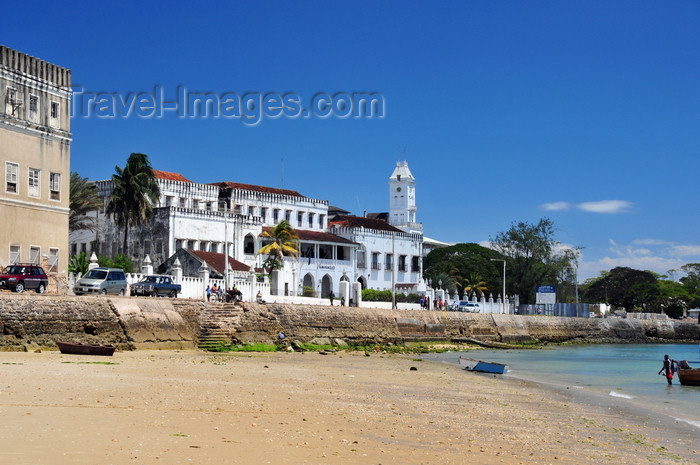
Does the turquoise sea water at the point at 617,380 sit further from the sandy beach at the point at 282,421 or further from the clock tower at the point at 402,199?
the clock tower at the point at 402,199

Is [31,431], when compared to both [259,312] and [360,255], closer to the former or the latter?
[259,312]

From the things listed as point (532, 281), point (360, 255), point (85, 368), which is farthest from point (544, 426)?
point (532, 281)

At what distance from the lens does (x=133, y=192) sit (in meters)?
67.7

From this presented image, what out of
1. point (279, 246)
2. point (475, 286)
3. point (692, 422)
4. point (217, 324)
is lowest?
point (692, 422)

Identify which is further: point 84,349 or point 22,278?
point 22,278

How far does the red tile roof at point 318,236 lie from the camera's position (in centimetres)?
8194

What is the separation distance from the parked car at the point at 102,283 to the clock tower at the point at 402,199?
72.7 meters

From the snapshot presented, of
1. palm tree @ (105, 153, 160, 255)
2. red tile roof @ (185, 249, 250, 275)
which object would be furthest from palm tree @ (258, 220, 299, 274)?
A: palm tree @ (105, 153, 160, 255)

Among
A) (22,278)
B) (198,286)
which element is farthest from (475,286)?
(22,278)

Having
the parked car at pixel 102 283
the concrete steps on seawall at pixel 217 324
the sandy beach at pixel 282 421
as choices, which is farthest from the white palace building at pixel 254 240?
the sandy beach at pixel 282 421

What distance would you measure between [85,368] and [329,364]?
12.7 m

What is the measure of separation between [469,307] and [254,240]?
69.4 feet

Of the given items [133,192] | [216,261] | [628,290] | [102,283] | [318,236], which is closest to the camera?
[102,283]

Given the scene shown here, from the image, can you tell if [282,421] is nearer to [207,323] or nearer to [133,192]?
[207,323]
